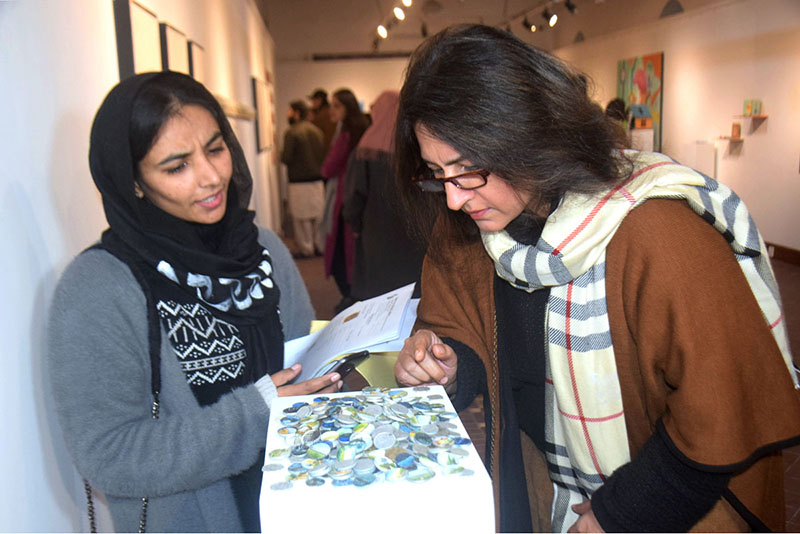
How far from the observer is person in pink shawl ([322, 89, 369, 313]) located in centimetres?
552

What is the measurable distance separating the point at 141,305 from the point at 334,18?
49.9 feet

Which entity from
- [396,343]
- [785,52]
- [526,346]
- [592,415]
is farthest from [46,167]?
[785,52]

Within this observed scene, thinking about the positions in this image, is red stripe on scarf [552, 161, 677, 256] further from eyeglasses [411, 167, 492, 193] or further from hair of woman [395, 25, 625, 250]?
eyeglasses [411, 167, 492, 193]

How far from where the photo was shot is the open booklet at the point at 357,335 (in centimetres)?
144

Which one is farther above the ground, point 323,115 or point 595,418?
point 323,115

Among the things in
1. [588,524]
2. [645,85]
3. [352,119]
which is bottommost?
[588,524]

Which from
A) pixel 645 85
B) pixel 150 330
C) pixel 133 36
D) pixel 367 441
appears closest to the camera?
pixel 367 441

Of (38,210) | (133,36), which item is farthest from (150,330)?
(133,36)

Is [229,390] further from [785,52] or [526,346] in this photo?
[785,52]

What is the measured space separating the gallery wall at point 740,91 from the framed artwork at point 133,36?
3.73m

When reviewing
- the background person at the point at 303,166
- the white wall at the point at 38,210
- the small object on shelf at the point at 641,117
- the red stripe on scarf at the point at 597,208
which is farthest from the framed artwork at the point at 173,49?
the small object on shelf at the point at 641,117

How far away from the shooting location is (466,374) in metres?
1.58

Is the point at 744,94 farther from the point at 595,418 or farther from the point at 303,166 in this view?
the point at 595,418

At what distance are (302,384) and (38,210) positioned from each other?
2.28 ft
